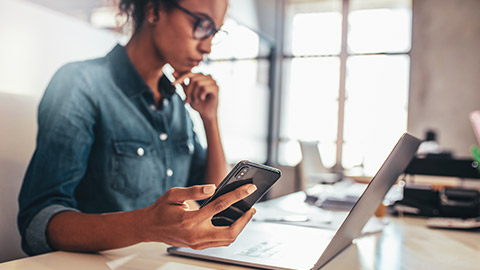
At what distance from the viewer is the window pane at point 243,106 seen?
5.12m

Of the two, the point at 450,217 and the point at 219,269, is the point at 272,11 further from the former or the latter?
the point at 219,269

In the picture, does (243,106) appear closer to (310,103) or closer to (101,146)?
(310,103)

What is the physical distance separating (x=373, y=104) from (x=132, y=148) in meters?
5.88

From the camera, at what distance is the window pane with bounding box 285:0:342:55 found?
6906 mm

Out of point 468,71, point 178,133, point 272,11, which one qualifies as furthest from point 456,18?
point 178,133

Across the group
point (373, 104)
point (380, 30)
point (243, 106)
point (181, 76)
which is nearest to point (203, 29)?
point (181, 76)

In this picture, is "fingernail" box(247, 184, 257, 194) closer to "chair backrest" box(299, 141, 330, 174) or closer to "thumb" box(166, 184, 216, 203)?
"thumb" box(166, 184, 216, 203)

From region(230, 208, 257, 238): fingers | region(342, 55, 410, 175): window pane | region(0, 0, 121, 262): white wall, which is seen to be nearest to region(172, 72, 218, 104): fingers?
region(0, 0, 121, 262): white wall

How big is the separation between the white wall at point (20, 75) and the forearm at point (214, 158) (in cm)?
51

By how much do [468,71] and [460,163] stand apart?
5.16m

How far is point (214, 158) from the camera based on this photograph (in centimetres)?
141

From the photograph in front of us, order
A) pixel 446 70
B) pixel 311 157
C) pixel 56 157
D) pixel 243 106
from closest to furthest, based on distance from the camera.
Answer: pixel 56 157, pixel 311 157, pixel 243 106, pixel 446 70

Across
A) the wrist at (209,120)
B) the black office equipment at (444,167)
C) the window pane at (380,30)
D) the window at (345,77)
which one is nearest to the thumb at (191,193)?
the wrist at (209,120)

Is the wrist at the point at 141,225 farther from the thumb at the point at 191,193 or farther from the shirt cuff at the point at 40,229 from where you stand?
the shirt cuff at the point at 40,229
